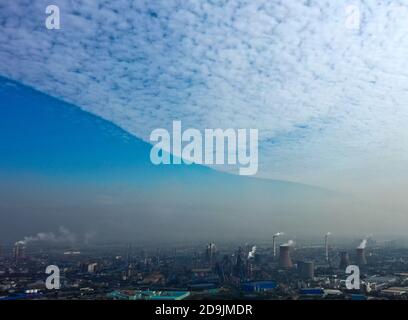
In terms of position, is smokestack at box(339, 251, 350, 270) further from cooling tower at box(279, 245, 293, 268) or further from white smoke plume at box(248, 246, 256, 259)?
white smoke plume at box(248, 246, 256, 259)

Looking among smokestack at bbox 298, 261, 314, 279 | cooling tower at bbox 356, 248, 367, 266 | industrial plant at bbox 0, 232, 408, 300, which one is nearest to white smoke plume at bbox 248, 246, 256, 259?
industrial plant at bbox 0, 232, 408, 300

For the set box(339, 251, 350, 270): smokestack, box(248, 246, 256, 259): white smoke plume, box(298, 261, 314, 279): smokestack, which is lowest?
box(298, 261, 314, 279): smokestack

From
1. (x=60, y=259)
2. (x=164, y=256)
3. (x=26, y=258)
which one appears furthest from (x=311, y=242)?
(x=26, y=258)

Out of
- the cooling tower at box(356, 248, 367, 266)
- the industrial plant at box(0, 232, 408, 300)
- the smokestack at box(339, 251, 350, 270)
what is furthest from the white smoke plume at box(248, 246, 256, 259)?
the cooling tower at box(356, 248, 367, 266)

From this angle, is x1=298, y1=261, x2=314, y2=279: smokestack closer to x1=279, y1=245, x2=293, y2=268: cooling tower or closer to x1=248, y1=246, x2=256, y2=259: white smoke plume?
x1=279, y1=245, x2=293, y2=268: cooling tower

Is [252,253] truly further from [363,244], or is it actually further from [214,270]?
[363,244]

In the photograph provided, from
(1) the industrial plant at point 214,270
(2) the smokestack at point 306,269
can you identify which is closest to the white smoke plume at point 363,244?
(1) the industrial plant at point 214,270

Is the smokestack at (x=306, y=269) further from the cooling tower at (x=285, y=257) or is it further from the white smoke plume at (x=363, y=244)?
the white smoke plume at (x=363, y=244)

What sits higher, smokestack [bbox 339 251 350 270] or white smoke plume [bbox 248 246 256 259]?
white smoke plume [bbox 248 246 256 259]
